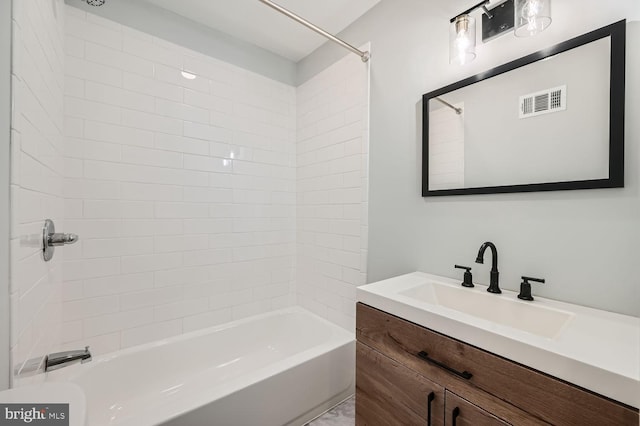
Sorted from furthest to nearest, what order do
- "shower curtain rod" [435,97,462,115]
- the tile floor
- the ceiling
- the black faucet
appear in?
1. the ceiling
2. the tile floor
3. "shower curtain rod" [435,97,462,115]
4. the black faucet

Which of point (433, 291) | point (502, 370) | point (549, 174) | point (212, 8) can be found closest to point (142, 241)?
point (212, 8)

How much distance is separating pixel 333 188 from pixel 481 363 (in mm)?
1478

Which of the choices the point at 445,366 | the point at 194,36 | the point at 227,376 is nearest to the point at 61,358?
the point at 227,376

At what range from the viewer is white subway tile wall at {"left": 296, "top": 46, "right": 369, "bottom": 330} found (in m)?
1.88

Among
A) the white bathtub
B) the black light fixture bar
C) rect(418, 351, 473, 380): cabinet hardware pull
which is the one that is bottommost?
the white bathtub

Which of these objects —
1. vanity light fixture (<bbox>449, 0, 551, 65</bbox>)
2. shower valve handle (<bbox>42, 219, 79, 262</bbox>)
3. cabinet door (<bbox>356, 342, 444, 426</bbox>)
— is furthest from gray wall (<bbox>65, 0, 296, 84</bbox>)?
cabinet door (<bbox>356, 342, 444, 426</bbox>)

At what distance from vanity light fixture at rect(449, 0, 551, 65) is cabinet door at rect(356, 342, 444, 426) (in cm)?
141

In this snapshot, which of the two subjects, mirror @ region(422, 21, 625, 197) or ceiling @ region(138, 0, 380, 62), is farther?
ceiling @ region(138, 0, 380, 62)

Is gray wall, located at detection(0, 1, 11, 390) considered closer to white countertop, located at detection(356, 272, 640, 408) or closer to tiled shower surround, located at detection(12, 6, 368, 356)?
tiled shower surround, located at detection(12, 6, 368, 356)

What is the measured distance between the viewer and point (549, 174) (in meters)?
1.08

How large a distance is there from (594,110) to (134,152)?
2.32 metres

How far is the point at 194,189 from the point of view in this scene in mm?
1956

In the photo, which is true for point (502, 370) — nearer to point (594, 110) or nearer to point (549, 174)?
point (549, 174)

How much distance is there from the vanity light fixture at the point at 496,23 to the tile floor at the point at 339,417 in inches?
80.6
